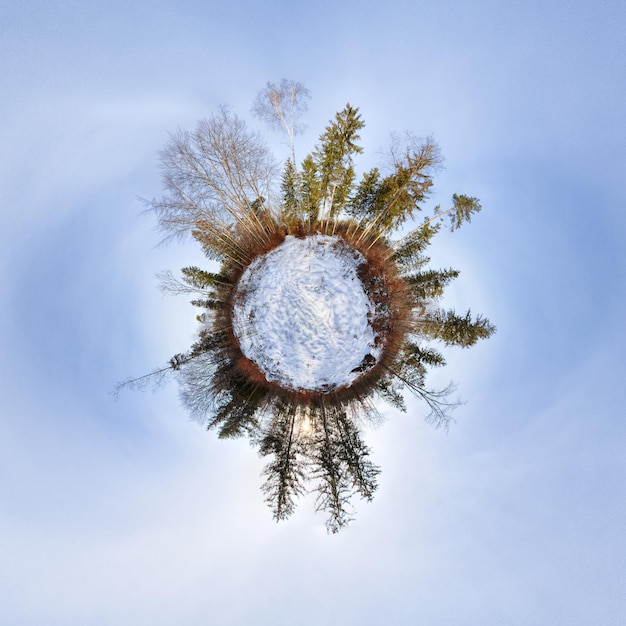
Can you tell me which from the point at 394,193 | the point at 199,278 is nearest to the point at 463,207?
the point at 394,193

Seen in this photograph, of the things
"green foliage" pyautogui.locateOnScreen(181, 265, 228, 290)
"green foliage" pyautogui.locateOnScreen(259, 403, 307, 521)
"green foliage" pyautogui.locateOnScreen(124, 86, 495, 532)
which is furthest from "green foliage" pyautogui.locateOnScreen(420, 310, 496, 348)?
"green foliage" pyautogui.locateOnScreen(181, 265, 228, 290)

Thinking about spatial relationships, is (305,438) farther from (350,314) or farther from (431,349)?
(431,349)

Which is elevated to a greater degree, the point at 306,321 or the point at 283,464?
the point at 306,321

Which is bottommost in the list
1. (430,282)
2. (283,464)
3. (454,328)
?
(283,464)

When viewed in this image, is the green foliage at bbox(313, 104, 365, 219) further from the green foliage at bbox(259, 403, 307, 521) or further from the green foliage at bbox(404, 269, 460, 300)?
the green foliage at bbox(259, 403, 307, 521)

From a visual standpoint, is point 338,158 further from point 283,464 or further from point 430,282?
point 283,464

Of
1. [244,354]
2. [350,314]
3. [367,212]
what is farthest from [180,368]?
[367,212]

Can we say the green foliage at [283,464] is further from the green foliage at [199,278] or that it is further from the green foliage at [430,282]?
the green foliage at [430,282]

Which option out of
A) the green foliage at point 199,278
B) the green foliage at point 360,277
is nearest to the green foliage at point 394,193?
the green foliage at point 360,277
